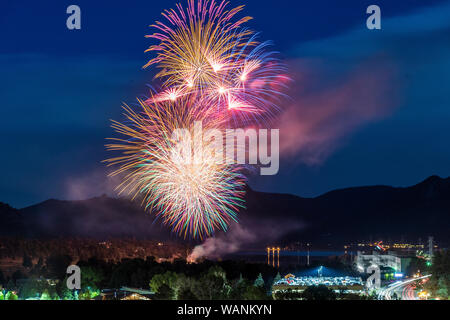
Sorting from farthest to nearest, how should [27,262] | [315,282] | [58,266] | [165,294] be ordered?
[27,262] → [58,266] → [315,282] → [165,294]

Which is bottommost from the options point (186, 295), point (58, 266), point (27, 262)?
point (186, 295)

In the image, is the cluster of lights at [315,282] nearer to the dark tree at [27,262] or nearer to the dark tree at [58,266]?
the dark tree at [58,266]

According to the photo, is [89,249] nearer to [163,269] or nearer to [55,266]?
[55,266]

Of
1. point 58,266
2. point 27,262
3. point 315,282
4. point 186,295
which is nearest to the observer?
point 186,295

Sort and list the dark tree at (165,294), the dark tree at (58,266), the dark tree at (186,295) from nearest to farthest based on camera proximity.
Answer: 1. the dark tree at (186,295)
2. the dark tree at (165,294)
3. the dark tree at (58,266)

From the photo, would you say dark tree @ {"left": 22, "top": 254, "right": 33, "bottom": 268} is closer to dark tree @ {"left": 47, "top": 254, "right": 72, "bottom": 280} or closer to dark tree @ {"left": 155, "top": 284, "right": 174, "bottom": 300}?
dark tree @ {"left": 47, "top": 254, "right": 72, "bottom": 280}

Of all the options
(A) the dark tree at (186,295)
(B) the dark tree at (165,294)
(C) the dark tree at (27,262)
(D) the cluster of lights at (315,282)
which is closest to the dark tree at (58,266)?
(C) the dark tree at (27,262)

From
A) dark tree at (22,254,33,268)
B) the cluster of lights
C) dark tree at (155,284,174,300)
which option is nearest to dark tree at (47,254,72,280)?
dark tree at (22,254,33,268)

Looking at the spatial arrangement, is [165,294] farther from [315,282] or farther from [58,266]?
[58,266]

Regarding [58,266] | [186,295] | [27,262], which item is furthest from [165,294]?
[27,262]
